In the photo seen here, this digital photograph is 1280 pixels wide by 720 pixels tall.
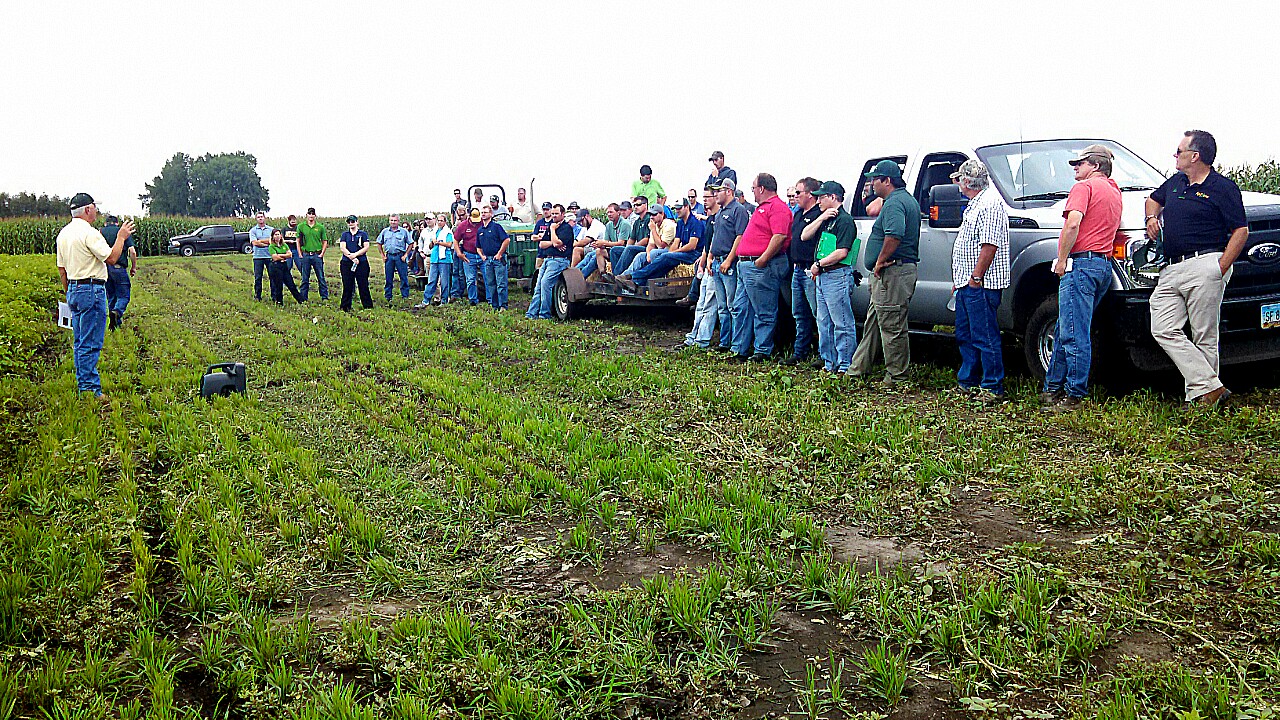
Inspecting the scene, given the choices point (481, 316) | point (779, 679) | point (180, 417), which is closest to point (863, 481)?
point (779, 679)

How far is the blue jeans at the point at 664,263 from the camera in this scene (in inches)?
501

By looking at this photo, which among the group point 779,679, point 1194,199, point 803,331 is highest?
point 1194,199

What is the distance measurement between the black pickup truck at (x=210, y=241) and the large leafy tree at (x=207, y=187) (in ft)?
192

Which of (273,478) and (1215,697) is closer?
(1215,697)

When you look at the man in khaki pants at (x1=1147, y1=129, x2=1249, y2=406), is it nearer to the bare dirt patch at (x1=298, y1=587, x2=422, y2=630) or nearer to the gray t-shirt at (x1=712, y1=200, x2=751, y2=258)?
the gray t-shirt at (x1=712, y1=200, x2=751, y2=258)

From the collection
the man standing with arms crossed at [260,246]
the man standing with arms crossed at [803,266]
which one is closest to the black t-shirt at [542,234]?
the man standing with arms crossed at [260,246]

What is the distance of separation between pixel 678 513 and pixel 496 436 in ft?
7.63

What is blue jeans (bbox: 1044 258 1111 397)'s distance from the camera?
7.00 meters

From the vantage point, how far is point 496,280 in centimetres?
1744

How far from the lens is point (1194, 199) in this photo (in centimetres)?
649

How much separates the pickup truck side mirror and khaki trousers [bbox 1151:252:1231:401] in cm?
Result: 206

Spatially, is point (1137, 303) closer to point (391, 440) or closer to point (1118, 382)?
point (1118, 382)

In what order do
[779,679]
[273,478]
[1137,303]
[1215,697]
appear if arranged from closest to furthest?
[1215,697], [779,679], [273,478], [1137,303]

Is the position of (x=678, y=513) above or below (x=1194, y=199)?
below
